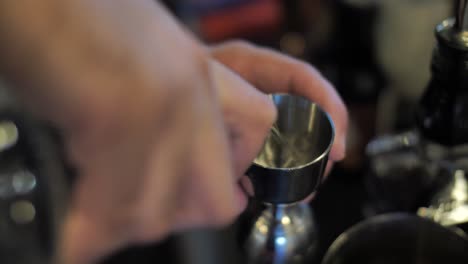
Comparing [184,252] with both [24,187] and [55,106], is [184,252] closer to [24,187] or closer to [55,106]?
[24,187]

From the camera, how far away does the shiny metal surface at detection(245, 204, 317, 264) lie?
44 cm

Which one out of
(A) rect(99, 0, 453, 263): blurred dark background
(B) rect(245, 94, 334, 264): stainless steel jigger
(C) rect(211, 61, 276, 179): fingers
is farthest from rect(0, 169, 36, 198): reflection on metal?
(C) rect(211, 61, 276, 179): fingers

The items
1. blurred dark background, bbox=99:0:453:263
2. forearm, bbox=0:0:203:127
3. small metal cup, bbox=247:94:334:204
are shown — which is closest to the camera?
forearm, bbox=0:0:203:127

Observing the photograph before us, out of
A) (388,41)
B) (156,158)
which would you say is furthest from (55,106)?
(388,41)

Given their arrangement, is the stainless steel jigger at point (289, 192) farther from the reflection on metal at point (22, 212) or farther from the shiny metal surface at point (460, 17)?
the reflection on metal at point (22, 212)

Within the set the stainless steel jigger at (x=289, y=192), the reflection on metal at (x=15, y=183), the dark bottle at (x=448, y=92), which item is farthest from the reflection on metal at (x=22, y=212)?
the dark bottle at (x=448, y=92)

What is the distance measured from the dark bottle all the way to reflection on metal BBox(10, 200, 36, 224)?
632mm

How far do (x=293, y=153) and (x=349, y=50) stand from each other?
20.1 inches

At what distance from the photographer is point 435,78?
0.43m

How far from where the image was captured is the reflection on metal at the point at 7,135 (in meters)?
0.92

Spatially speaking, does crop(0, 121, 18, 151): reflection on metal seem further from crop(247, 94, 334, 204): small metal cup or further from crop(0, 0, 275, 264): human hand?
crop(0, 0, 275, 264): human hand

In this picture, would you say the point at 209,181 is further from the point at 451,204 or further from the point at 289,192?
the point at 451,204

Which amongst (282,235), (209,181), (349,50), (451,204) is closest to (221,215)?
(209,181)

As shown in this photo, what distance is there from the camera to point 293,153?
440 mm
